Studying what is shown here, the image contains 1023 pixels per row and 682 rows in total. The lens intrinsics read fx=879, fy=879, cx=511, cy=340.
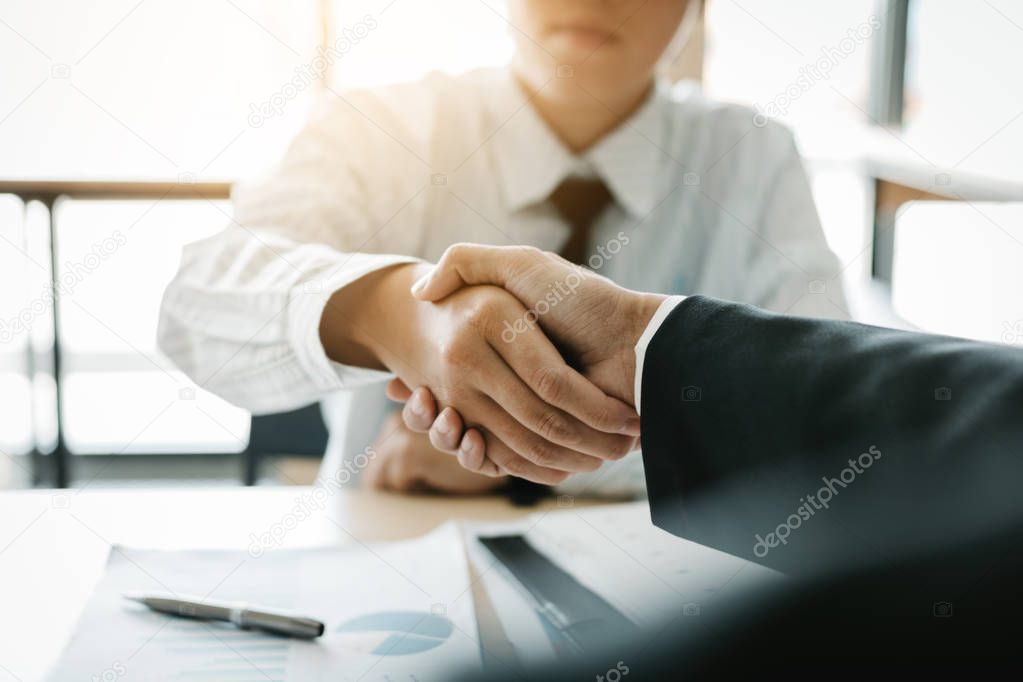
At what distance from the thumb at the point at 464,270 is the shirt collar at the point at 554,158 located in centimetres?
48

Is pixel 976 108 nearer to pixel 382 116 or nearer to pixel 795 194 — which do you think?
pixel 795 194

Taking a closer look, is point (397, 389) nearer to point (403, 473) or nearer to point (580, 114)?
point (403, 473)

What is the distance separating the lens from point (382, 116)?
4.44 ft

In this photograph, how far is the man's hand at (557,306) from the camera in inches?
30.1

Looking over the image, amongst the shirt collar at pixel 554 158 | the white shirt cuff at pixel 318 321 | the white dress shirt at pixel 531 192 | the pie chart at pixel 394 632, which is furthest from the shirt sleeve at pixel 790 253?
the pie chart at pixel 394 632

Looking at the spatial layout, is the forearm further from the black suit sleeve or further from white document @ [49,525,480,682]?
the black suit sleeve

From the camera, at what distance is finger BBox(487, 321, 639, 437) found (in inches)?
30.5

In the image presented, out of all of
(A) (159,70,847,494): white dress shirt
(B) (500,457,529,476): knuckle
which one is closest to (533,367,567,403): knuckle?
(B) (500,457,529,476): knuckle

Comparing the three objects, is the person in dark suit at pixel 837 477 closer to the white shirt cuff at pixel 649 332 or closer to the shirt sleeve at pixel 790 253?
the white shirt cuff at pixel 649 332

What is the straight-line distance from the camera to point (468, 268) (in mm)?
827

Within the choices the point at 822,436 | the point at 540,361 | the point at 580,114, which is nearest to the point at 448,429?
the point at 540,361

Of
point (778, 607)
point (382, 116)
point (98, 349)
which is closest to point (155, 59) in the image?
point (98, 349)

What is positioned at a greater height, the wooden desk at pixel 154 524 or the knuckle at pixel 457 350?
the knuckle at pixel 457 350

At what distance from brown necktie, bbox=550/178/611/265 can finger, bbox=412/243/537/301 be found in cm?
43
